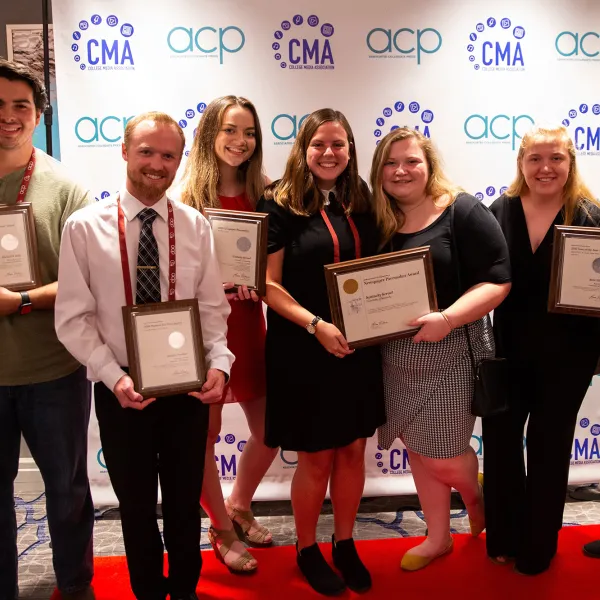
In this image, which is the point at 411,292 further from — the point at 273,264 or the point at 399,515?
the point at 399,515

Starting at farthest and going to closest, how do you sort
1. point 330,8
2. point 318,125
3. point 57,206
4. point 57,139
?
point 57,139
point 330,8
point 318,125
point 57,206

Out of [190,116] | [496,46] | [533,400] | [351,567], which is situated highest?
[496,46]

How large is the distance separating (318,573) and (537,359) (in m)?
1.20

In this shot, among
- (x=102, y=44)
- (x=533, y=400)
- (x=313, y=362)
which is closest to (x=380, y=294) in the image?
(x=313, y=362)

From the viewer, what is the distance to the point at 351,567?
2.62m

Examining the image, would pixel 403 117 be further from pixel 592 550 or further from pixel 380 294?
pixel 592 550

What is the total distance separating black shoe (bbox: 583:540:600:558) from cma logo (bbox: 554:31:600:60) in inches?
93.8

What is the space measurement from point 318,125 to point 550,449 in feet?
5.14

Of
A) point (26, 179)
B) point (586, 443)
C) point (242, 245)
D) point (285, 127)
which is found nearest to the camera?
point (26, 179)

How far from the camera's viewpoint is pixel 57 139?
11.8 ft

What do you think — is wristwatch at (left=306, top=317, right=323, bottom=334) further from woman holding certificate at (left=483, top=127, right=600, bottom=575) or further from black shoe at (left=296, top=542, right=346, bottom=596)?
black shoe at (left=296, top=542, right=346, bottom=596)

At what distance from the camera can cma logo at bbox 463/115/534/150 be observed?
340 cm

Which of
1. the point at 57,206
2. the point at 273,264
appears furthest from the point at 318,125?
the point at 57,206

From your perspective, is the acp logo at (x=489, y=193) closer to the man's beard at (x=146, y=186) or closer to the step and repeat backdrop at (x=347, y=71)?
the step and repeat backdrop at (x=347, y=71)
